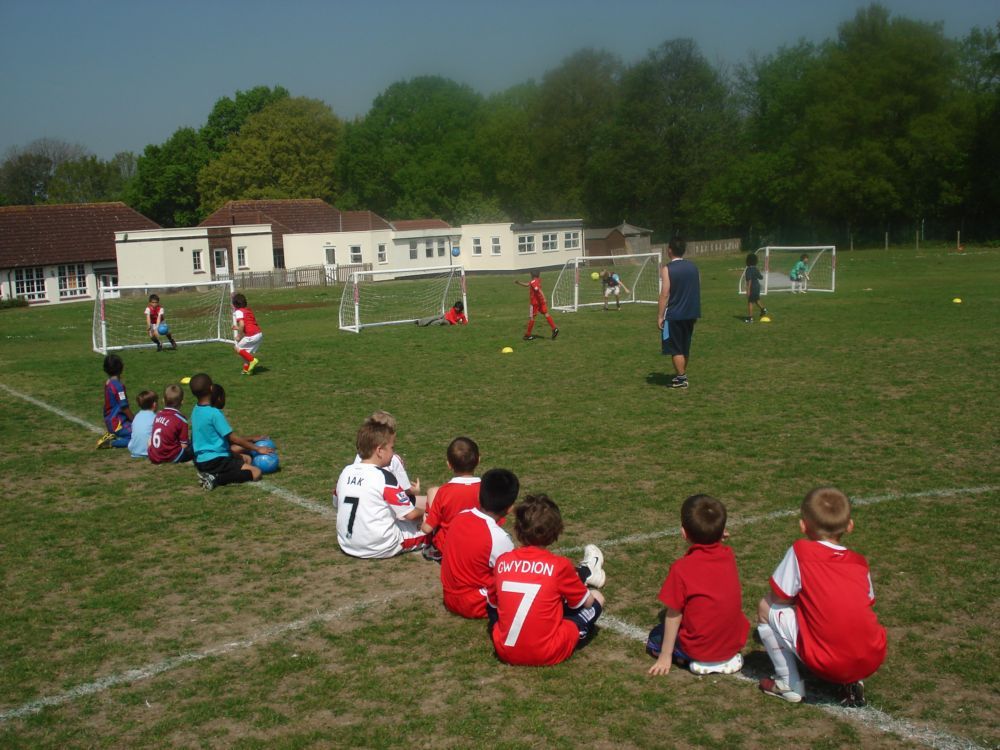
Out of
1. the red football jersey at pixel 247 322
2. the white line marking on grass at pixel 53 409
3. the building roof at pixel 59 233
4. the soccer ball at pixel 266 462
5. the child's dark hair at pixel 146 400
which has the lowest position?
the white line marking on grass at pixel 53 409

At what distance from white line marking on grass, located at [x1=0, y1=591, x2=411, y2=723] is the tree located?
84.0 m

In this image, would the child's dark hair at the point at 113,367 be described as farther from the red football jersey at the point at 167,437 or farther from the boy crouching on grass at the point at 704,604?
the boy crouching on grass at the point at 704,604

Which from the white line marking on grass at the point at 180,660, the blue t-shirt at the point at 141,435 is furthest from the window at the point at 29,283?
the white line marking on grass at the point at 180,660

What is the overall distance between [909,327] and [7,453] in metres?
17.6

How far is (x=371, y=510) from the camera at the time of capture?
7.32m

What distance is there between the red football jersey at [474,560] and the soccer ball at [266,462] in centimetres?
444

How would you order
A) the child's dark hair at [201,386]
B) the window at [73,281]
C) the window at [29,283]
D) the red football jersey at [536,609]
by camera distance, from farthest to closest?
the window at [73,281]
the window at [29,283]
the child's dark hair at [201,386]
the red football jersey at [536,609]

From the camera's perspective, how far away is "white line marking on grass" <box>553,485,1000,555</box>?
24.2 feet

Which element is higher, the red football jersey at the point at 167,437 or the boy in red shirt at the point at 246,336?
the boy in red shirt at the point at 246,336

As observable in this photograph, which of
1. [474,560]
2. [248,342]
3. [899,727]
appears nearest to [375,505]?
[474,560]

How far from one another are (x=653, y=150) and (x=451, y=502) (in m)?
79.6

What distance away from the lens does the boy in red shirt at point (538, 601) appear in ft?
17.7

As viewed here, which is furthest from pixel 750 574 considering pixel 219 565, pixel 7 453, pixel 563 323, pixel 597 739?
pixel 563 323

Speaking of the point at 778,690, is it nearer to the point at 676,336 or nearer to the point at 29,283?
the point at 676,336
